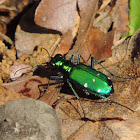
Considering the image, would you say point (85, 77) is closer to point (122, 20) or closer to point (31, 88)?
point (31, 88)

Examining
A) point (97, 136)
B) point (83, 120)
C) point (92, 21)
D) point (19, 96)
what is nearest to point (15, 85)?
point (19, 96)

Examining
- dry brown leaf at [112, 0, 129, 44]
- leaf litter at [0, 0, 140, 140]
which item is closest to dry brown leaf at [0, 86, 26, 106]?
leaf litter at [0, 0, 140, 140]

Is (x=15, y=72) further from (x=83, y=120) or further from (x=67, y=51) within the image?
(x=83, y=120)

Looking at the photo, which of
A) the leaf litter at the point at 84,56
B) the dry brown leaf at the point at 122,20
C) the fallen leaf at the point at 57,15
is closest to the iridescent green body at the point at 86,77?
the leaf litter at the point at 84,56

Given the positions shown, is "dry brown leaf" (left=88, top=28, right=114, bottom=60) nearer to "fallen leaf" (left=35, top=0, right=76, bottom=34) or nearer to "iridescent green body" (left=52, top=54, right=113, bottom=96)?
"iridescent green body" (left=52, top=54, right=113, bottom=96)

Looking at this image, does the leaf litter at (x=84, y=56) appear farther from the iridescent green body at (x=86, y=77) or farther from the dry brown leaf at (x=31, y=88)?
the iridescent green body at (x=86, y=77)

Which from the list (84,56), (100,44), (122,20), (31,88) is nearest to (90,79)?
(84,56)

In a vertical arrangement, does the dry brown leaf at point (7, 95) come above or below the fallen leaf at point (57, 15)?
below
